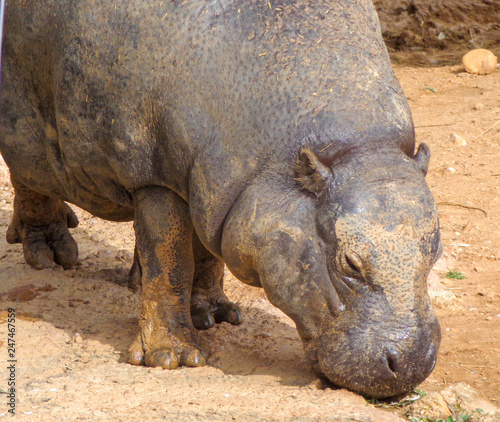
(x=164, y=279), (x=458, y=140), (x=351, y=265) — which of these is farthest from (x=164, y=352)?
(x=458, y=140)

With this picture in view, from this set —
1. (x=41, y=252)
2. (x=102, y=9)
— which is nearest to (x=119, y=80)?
(x=102, y=9)

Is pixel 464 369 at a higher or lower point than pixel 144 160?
lower

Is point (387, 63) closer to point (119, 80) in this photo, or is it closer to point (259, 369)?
point (119, 80)

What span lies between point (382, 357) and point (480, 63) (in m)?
7.88

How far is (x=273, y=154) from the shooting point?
3621 mm

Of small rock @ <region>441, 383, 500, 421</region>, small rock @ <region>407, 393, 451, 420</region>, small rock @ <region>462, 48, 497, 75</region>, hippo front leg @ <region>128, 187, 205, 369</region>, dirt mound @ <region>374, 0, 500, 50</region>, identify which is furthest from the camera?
dirt mound @ <region>374, 0, 500, 50</region>

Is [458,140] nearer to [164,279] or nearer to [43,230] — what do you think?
[43,230]

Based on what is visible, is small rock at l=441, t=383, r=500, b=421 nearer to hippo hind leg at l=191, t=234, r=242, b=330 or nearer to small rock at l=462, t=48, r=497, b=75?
hippo hind leg at l=191, t=234, r=242, b=330

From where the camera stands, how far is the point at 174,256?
4270 millimetres

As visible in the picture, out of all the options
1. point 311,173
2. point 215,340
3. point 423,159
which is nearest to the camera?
point 311,173

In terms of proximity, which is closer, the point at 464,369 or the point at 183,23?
the point at 183,23

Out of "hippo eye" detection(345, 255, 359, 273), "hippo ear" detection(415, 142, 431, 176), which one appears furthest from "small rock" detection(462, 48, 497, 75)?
"hippo eye" detection(345, 255, 359, 273)

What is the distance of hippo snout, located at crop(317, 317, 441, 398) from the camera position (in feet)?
11.2

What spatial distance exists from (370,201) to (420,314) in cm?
56
